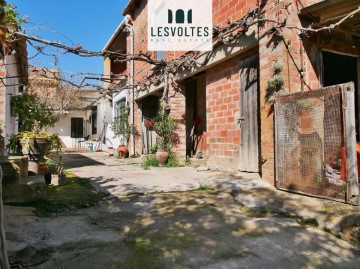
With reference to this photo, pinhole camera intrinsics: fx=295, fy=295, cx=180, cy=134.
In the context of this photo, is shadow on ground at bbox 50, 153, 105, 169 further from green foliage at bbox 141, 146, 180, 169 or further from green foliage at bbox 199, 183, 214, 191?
green foliage at bbox 199, 183, 214, 191

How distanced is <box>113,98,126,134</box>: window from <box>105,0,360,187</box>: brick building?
4116mm

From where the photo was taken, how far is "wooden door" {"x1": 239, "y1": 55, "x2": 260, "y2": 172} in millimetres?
5504

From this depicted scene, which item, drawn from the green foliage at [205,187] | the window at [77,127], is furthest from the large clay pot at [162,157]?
the window at [77,127]

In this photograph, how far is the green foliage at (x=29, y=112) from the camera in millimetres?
5605

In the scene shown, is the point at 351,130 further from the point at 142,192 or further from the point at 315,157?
the point at 142,192

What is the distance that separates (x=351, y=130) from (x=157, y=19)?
772cm

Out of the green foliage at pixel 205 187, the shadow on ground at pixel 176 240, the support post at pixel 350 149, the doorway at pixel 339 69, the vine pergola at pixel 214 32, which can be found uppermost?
the vine pergola at pixel 214 32

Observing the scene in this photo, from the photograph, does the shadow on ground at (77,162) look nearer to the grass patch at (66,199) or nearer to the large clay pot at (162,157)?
the large clay pot at (162,157)

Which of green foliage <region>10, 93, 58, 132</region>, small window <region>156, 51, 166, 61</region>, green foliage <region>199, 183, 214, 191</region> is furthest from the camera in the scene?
small window <region>156, 51, 166, 61</region>

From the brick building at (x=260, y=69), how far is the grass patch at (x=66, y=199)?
2.73m

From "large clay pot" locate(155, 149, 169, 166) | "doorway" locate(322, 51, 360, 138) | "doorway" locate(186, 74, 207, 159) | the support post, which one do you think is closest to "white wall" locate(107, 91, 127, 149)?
"doorway" locate(186, 74, 207, 159)

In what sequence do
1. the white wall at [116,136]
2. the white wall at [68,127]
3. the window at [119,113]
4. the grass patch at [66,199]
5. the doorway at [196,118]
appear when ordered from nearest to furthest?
1. the grass patch at [66,199]
2. the doorway at [196,118]
3. the window at [119,113]
4. the white wall at [116,136]
5. the white wall at [68,127]

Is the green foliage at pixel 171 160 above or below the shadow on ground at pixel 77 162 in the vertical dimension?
above

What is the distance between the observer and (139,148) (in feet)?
37.7
